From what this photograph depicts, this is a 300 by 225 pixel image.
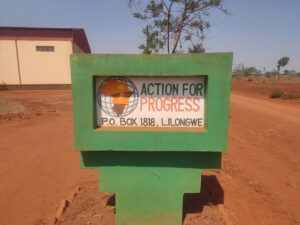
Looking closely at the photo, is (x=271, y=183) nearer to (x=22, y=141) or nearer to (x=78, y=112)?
(x=78, y=112)

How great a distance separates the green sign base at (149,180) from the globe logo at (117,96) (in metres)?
0.38

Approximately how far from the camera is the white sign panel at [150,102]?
2611 millimetres

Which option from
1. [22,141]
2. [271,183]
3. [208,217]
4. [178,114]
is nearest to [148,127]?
[178,114]

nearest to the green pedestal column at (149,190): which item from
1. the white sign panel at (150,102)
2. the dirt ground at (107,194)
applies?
the dirt ground at (107,194)

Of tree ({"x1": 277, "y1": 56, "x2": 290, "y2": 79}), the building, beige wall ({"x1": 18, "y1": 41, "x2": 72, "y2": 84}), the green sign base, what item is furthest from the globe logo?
tree ({"x1": 277, "y1": 56, "x2": 290, "y2": 79})

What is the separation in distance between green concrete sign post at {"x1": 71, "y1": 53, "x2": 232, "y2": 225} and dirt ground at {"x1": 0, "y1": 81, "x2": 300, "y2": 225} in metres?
0.47

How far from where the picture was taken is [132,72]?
2502mm

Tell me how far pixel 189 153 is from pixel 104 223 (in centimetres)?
111

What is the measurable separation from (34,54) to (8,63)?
218cm

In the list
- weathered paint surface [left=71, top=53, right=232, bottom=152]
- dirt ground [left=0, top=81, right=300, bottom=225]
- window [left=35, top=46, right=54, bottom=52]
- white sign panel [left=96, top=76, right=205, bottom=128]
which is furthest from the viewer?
window [left=35, top=46, right=54, bottom=52]

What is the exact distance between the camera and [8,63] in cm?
2525

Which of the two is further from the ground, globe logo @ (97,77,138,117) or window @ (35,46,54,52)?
window @ (35,46,54,52)

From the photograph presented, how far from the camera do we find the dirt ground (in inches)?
129

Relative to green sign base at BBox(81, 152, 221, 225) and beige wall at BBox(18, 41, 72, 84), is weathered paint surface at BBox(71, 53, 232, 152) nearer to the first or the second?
green sign base at BBox(81, 152, 221, 225)
